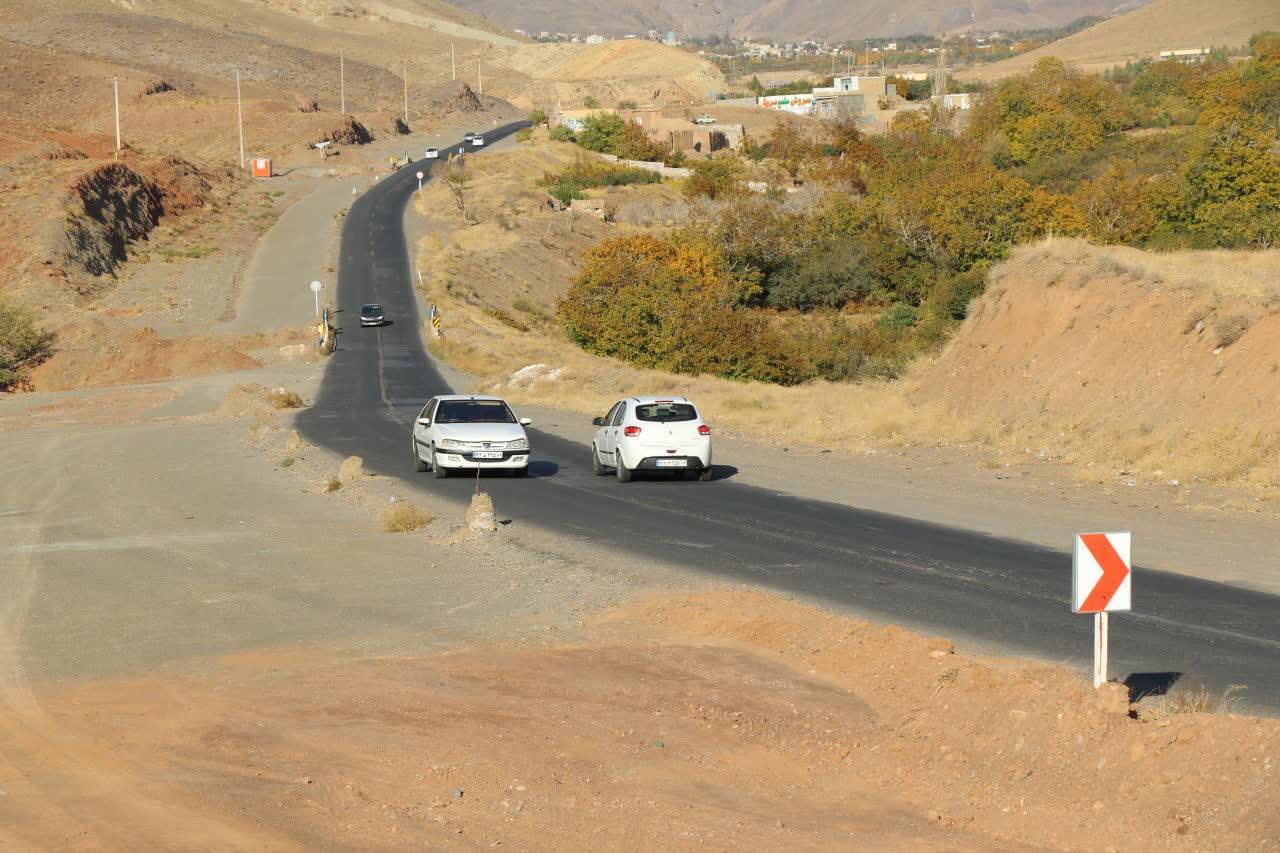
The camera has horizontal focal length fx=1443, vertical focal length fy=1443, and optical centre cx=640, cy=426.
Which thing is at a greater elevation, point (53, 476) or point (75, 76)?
point (75, 76)

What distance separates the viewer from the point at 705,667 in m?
13.4

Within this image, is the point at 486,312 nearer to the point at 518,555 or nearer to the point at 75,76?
the point at 518,555

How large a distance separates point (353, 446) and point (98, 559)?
1533 cm

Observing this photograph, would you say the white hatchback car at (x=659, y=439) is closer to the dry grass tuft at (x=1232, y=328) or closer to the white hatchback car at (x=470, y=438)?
the white hatchback car at (x=470, y=438)

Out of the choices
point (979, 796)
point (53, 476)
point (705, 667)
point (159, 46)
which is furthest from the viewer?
point (159, 46)

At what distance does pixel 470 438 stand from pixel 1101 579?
1864cm

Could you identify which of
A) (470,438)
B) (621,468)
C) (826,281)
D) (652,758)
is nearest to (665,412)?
(621,468)

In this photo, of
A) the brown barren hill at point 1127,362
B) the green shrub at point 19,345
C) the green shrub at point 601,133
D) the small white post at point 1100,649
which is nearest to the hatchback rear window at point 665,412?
the brown barren hill at point 1127,362

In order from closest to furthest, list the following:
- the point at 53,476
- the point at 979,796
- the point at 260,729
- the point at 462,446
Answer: the point at 979,796
the point at 260,729
the point at 462,446
the point at 53,476

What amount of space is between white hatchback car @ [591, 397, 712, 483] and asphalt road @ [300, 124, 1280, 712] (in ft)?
1.57

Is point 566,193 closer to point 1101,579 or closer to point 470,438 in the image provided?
point 470,438

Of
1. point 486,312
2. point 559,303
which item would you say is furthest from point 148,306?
point 559,303

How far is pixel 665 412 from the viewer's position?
28.3m

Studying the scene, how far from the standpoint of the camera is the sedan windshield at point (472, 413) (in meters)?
29.1
